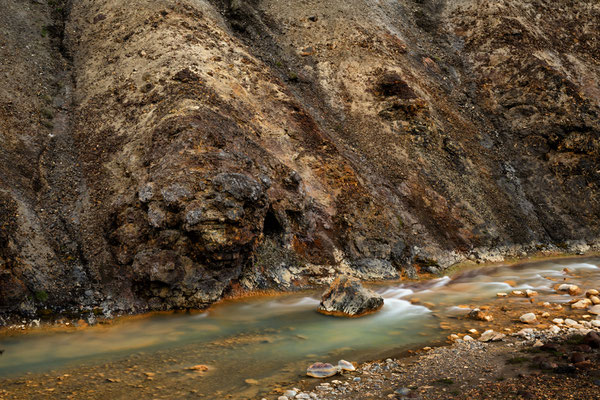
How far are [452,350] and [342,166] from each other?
441 inches

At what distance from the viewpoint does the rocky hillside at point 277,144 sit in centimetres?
1430

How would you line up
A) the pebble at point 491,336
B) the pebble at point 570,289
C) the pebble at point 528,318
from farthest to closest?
the pebble at point 570,289
the pebble at point 528,318
the pebble at point 491,336

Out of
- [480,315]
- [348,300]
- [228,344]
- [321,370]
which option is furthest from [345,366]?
[480,315]

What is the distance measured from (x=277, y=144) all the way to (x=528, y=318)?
38.1 feet

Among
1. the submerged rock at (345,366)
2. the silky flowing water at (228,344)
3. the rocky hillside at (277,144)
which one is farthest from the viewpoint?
the rocky hillside at (277,144)

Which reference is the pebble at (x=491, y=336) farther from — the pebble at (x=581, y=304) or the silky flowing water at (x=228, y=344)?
the pebble at (x=581, y=304)

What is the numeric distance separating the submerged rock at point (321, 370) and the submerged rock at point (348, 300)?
176 inches

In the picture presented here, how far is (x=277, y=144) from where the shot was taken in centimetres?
1944

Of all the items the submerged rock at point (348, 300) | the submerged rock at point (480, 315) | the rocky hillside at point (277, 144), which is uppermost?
the rocky hillside at point (277, 144)

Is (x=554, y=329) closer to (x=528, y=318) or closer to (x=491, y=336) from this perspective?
(x=528, y=318)

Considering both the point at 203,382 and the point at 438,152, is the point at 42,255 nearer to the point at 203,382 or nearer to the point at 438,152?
the point at 203,382

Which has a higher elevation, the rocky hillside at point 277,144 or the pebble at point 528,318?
the rocky hillside at point 277,144

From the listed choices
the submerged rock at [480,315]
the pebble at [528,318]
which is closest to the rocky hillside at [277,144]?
the submerged rock at [480,315]

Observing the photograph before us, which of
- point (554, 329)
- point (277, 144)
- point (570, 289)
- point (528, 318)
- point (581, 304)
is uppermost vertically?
point (277, 144)
